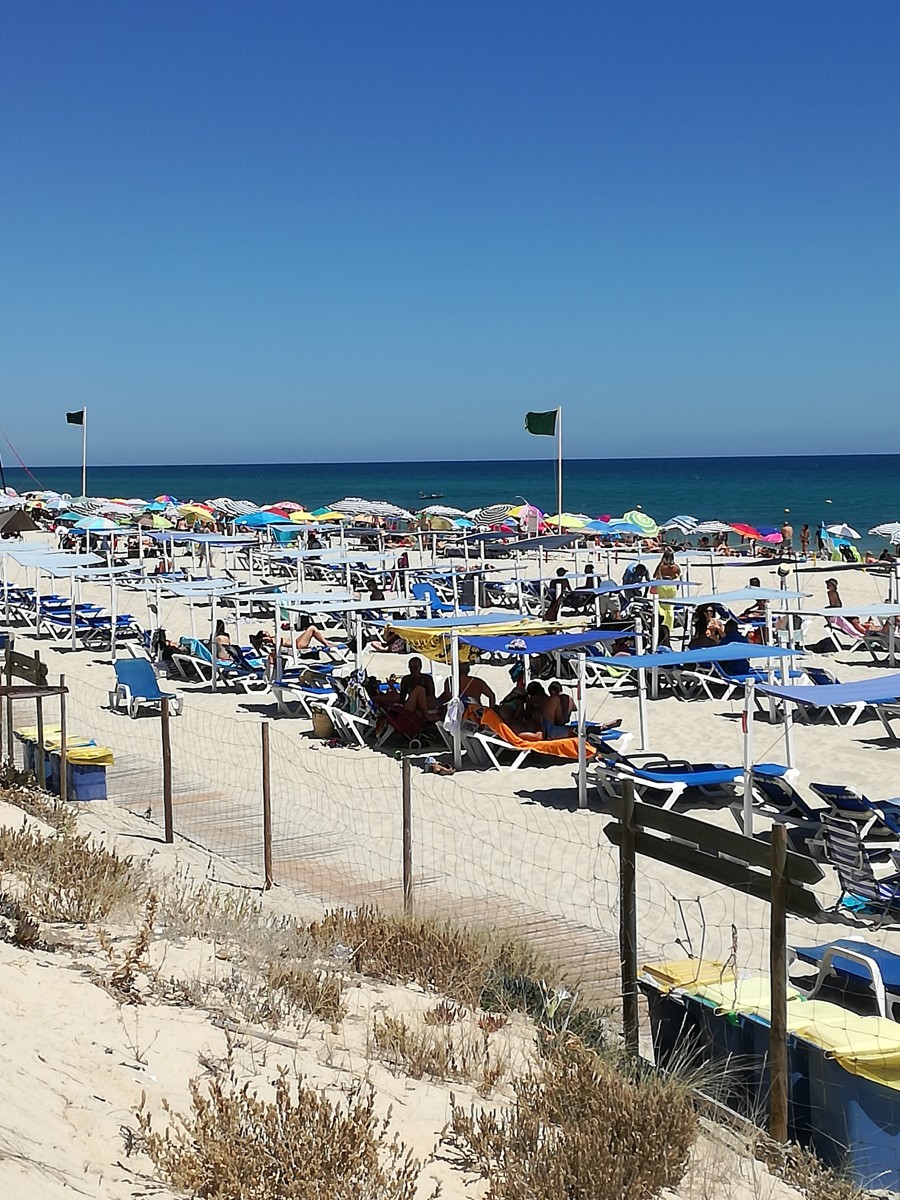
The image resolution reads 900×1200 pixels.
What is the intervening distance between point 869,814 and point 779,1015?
193 inches

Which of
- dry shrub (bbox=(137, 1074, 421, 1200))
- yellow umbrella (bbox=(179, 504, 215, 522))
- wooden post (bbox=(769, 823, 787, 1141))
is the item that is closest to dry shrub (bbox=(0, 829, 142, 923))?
dry shrub (bbox=(137, 1074, 421, 1200))

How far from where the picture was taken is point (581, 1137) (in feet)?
12.2

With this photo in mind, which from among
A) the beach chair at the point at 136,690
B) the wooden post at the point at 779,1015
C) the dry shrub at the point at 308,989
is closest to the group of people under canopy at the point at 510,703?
the beach chair at the point at 136,690

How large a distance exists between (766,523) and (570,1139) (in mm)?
59468

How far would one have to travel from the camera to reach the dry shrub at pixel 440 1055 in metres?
4.61

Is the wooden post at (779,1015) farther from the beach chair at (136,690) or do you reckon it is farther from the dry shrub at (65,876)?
the beach chair at (136,690)

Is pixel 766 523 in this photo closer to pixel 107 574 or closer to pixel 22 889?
pixel 107 574

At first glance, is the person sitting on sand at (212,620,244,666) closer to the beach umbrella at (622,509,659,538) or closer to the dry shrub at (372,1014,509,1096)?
the dry shrub at (372,1014,509,1096)

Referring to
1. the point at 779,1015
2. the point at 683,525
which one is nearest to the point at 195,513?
the point at 683,525

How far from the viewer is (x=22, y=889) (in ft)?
21.3

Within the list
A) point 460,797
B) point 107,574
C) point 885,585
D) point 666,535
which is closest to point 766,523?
point 666,535

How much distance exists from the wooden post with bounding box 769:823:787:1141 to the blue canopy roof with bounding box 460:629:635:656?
7.49m

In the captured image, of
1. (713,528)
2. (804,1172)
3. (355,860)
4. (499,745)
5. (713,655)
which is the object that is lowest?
(355,860)

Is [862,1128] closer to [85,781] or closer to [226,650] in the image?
[85,781]
